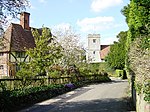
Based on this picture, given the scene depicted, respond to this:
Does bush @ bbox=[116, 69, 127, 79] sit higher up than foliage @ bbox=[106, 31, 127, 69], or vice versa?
foliage @ bbox=[106, 31, 127, 69]

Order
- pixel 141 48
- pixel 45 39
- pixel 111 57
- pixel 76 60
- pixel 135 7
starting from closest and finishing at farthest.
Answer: pixel 141 48, pixel 135 7, pixel 45 39, pixel 76 60, pixel 111 57

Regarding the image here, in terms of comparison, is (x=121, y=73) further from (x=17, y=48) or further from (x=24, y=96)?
(x=24, y=96)

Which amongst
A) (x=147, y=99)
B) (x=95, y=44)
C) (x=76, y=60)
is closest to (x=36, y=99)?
(x=147, y=99)

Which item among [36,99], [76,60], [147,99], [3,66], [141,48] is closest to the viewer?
[147,99]

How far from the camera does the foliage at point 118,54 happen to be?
5541 cm

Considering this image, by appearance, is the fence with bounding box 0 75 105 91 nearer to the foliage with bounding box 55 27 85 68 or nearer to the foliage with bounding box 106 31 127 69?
the foliage with bounding box 55 27 85 68

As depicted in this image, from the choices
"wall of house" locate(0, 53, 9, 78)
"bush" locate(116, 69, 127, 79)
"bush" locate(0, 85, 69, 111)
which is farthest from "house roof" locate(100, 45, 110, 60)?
"bush" locate(0, 85, 69, 111)

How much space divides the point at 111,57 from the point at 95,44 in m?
18.9

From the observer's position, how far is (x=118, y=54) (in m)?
55.9

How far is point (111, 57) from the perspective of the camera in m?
57.8

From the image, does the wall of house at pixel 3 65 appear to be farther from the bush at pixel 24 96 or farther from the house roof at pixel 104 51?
the house roof at pixel 104 51

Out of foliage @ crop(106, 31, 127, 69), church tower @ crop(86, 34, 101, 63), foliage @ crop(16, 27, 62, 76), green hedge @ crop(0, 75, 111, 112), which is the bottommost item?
green hedge @ crop(0, 75, 111, 112)

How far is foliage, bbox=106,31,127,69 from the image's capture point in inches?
2181

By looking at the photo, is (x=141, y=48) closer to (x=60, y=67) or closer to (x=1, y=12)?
(x=1, y=12)
